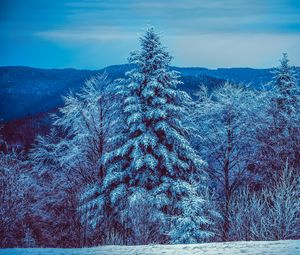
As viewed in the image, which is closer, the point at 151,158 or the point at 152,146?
the point at 151,158

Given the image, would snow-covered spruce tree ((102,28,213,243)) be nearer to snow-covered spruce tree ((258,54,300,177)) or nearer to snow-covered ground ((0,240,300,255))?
snow-covered spruce tree ((258,54,300,177))

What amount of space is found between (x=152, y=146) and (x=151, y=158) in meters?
0.59

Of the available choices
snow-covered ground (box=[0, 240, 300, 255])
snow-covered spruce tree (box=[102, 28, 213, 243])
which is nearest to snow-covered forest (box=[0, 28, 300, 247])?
snow-covered spruce tree (box=[102, 28, 213, 243])

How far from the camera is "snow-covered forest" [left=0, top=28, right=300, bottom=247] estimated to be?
45.4 feet

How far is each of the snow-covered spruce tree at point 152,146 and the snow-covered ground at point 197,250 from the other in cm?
1031

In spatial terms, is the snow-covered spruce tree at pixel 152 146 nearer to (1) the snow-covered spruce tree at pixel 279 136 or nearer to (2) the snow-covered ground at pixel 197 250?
(1) the snow-covered spruce tree at pixel 279 136

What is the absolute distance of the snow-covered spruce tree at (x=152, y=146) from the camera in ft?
50.2

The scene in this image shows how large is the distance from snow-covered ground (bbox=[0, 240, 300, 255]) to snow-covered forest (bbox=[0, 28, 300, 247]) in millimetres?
5143

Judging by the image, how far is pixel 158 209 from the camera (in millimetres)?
14586

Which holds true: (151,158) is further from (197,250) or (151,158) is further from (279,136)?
(197,250)

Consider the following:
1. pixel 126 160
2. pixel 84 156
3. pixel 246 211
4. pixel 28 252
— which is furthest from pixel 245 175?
pixel 28 252

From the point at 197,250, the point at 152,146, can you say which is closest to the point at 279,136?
the point at 152,146

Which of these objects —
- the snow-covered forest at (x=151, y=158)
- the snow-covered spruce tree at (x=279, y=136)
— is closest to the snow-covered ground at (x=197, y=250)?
the snow-covered forest at (x=151, y=158)

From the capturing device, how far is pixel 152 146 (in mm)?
15656
